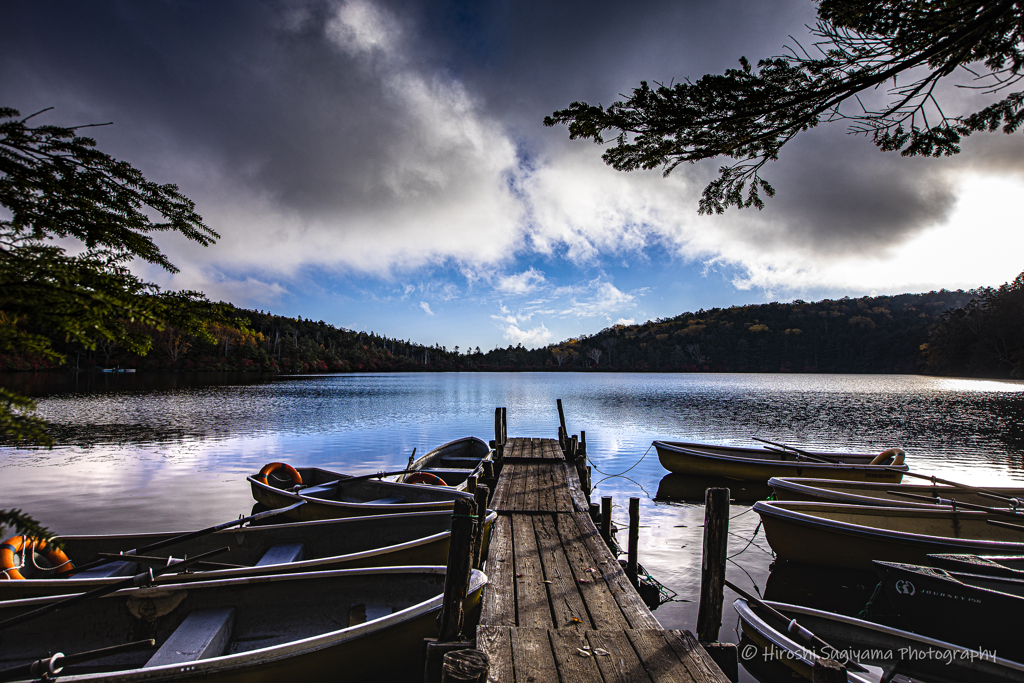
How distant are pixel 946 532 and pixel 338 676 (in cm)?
1002

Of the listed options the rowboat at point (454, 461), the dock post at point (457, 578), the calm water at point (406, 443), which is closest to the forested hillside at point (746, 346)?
the calm water at point (406, 443)

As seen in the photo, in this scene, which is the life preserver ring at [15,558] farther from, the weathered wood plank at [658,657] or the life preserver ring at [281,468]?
the weathered wood plank at [658,657]

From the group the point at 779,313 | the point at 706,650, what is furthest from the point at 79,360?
the point at 779,313

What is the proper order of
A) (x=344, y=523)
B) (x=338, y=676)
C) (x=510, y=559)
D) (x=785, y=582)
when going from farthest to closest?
1. (x=785, y=582)
2. (x=344, y=523)
3. (x=510, y=559)
4. (x=338, y=676)

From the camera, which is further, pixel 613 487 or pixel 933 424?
pixel 933 424

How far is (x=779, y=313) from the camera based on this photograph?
585 feet

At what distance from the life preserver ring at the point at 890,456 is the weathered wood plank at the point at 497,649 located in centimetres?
1471

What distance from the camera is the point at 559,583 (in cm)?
545

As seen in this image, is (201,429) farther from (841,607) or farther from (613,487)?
(841,607)

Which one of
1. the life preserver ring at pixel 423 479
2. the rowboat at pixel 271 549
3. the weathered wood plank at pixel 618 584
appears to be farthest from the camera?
the life preserver ring at pixel 423 479

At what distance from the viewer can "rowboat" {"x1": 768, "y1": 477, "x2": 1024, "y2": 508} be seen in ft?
30.2

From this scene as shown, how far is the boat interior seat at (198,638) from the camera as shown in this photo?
456 centimetres

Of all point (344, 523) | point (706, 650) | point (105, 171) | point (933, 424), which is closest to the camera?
point (105, 171)

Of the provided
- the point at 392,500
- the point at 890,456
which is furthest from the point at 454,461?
the point at 890,456
